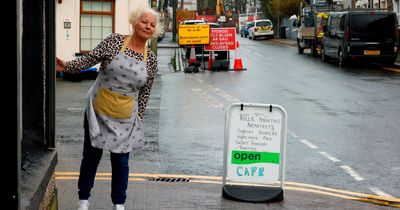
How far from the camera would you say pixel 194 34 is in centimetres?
2914

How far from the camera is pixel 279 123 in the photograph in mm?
7348

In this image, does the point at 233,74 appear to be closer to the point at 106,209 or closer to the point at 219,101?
the point at 219,101

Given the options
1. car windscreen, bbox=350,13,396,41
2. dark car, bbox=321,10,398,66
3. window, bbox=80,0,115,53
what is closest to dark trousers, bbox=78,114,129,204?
window, bbox=80,0,115,53

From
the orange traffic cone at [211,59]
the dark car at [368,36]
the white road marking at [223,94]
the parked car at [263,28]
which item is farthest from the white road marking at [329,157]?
the parked car at [263,28]

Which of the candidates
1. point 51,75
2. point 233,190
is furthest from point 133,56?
point 233,190

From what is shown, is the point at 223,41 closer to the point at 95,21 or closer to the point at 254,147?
the point at 95,21

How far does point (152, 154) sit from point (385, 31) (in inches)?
823

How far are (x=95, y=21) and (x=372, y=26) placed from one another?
11.0 m

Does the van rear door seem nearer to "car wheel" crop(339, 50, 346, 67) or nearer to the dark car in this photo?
the dark car

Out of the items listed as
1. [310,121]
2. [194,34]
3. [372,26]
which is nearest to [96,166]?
[310,121]

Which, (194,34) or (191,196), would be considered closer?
(191,196)

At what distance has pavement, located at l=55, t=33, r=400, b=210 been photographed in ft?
22.3

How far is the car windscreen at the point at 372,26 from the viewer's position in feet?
94.5

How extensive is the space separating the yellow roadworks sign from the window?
5.21m
